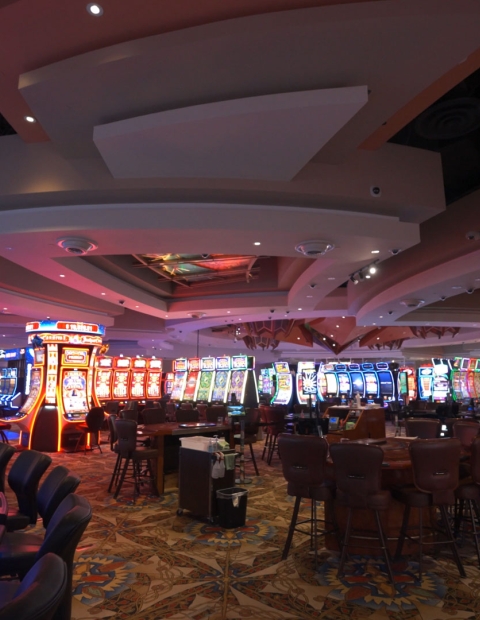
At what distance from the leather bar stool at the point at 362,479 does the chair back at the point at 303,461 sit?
0.55ft

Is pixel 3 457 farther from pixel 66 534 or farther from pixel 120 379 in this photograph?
pixel 120 379

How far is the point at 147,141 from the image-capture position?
12.1 ft

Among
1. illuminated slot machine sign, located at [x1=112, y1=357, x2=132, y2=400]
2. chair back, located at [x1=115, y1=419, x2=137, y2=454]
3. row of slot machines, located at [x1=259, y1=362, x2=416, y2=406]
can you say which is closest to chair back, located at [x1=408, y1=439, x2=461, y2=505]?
chair back, located at [x1=115, y1=419, x2=137, y2=454]

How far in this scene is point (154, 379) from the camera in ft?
48.5

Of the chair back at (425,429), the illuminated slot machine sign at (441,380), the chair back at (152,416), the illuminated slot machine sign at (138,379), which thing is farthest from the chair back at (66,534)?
the illuminated slot machine sign at (441,380)

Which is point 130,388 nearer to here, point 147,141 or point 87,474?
point 87,474

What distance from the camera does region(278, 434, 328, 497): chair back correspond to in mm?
3621

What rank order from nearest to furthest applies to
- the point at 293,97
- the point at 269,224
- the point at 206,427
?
the point at 293,97, the point at 269,224, the point at 206,427

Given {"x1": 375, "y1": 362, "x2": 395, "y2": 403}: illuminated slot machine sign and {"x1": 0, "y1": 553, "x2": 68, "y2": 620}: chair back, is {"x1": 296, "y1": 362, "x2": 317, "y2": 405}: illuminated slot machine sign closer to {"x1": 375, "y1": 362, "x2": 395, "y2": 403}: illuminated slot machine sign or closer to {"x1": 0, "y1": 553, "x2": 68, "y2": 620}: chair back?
{"x1": 375, "y1": 362, "x2": 395, "y2": 403}: illuminated slot machine sign

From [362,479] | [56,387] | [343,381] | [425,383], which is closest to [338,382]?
[343,381]

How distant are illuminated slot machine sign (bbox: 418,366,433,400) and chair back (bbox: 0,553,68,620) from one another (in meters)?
15.7

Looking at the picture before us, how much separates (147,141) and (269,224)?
70.4 inches

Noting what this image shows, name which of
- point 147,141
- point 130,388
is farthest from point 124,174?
point 130,388

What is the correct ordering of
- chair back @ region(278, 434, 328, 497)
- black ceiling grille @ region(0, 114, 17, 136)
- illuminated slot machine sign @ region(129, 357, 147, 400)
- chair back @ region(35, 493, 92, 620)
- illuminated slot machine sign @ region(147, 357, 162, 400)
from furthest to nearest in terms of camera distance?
1. illuminated slot machine sign @ region(147, 357, 162, 400)
2. illuminated slot machine sign @ region(129, 357, 147, 400)
3. black ceiling grille @ region(0, 114, 17, 136)
4. chair back @ region(278, 434, 328, 497)
5. chair back @ region(35, 493, 92, 620)
